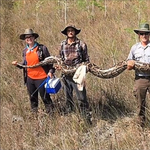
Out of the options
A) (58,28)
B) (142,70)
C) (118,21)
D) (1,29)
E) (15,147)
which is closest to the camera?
(142,70)

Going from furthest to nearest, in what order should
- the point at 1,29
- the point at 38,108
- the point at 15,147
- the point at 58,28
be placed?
1. the point at 1,29
2. the point at 58,28
3. the point at 38,108
4. the point at 15,147

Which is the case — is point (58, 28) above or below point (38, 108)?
above

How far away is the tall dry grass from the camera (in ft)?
13.7

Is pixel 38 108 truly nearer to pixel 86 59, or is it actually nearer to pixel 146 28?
pixel 86 59

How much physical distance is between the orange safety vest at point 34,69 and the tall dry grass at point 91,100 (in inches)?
24.7

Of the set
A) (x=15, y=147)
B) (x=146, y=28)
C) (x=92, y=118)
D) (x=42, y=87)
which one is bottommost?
(x=15, y=147)

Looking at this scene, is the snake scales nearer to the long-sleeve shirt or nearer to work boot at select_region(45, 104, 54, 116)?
the long-sleeve shirt

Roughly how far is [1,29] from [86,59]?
6.27 metres

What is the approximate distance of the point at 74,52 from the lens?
4590mm

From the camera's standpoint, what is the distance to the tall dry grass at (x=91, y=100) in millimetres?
4172

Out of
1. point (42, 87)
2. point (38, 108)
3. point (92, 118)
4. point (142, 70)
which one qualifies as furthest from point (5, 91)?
point (142, 70)

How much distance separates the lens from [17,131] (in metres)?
4.86

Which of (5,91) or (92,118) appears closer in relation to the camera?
(92,118)

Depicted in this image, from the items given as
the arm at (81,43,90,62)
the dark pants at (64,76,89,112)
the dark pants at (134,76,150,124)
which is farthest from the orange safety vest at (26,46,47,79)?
the dark pants at (134,76,150,124)
